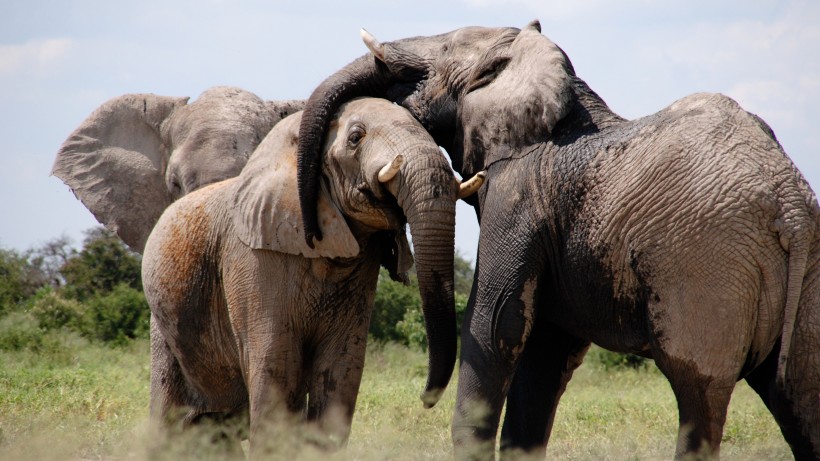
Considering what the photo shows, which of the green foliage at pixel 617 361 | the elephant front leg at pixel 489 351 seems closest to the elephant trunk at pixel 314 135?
the elephant front leg at pixel 489 351

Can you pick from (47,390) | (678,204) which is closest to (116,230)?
(47,390)

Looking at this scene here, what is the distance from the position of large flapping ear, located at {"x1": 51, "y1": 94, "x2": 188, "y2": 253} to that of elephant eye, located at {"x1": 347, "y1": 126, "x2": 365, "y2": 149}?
12.6ft

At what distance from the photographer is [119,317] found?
41.4 feet

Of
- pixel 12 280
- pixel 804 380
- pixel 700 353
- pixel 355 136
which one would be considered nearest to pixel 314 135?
pixel 355 136

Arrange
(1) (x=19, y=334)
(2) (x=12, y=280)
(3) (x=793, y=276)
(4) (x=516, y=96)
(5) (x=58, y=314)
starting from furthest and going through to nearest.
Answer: (2) (x=12, y=280), (5) (x=58, y=314), (1) (x=19, y=334), (4) (x=516, y=96), (3) (x=793, y=276)

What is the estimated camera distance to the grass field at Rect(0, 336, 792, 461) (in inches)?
237

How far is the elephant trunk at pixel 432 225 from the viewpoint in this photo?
4.86 m

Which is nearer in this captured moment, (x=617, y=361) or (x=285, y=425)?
(x=285, y=425)

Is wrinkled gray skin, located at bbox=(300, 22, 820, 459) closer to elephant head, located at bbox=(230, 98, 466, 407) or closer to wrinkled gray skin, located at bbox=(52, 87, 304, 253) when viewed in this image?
elephant head, located at bbox=(230, 98, 466, 407)

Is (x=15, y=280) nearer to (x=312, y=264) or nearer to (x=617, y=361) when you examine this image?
(x=617, y=361)

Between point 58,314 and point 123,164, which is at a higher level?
point 123,164

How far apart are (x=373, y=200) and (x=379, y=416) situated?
2.89 m

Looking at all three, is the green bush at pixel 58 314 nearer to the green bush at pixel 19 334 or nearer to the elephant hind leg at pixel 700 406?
the green bush at pixel 19 334

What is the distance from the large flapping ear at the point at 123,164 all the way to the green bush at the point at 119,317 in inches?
145
